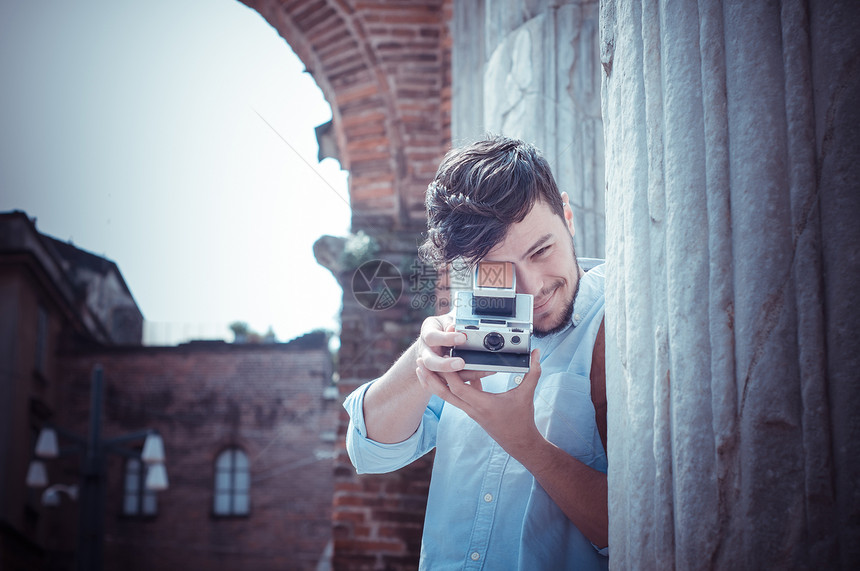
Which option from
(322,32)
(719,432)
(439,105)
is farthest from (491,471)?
(322,32)

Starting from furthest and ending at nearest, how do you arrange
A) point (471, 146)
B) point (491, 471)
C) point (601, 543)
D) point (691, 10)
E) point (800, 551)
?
point (471, 146) → point (491, 471) → point (601, 543) → point (691, 10) → point (800, 551)

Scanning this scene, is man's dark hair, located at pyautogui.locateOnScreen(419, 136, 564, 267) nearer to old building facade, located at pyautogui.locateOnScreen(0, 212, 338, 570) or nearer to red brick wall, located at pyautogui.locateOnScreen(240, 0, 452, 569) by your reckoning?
red brick wall, located at pyautogui.locateOnScreen(240, 0, 452, 569)

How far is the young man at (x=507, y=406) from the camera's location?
1.20 meters

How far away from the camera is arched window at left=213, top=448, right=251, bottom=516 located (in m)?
14.3

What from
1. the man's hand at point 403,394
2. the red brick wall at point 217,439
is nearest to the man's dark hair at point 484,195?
the man's hand at point 403,394

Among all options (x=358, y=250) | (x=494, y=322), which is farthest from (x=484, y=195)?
(x=358, y=250)

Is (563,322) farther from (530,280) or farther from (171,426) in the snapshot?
(171,426)

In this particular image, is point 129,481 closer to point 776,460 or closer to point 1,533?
point 1,533

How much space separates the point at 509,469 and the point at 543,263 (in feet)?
1.45

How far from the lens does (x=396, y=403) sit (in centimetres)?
139

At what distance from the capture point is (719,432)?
2.53 feet

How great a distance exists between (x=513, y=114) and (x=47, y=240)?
15.1 meters

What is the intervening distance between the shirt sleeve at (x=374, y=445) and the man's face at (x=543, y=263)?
0.35 meters

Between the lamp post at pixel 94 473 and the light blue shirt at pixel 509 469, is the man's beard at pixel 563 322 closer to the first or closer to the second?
the light blue shirt at pixel 509 469
